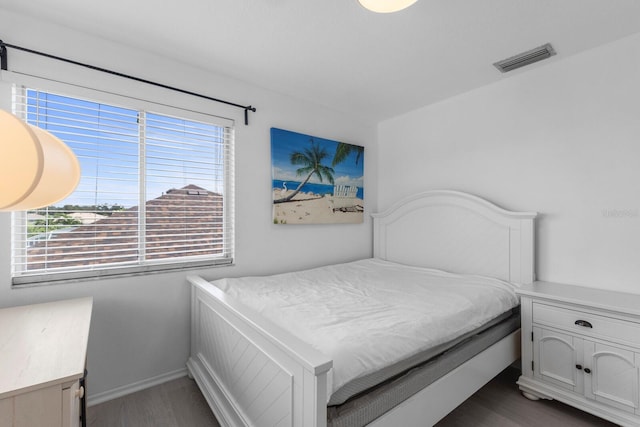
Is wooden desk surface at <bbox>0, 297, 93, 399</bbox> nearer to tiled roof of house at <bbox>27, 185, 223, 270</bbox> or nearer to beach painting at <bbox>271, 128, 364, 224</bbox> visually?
tiled roof of house at <bbox>27, 185, 223, 270</bbox>

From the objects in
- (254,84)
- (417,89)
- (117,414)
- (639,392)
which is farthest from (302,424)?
(417,89)

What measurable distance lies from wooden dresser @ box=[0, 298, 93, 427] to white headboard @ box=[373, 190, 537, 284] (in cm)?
262

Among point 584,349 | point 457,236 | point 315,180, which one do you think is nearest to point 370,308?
point 584,349

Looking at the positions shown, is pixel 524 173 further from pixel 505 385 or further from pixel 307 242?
pixel 307 242

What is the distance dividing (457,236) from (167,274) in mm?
2420

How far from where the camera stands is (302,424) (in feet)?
3.42

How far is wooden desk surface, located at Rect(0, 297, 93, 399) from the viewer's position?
86cm

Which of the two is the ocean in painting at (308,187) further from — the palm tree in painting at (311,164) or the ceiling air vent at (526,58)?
the ceiling air vent at (526,58)

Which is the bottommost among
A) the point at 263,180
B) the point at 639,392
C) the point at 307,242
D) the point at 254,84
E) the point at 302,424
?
the point at 639,392

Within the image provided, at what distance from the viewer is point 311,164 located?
2887mm

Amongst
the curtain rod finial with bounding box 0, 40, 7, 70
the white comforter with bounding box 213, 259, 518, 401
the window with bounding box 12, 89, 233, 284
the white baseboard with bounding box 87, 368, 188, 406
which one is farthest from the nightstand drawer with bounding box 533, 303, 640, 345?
the curtain rod finial with bounding box 0, 40, 7, 70

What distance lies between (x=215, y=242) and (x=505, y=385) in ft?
7.95

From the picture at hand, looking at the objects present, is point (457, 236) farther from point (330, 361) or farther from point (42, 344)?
point (42, 344)

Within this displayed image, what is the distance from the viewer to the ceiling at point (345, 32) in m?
1.63
